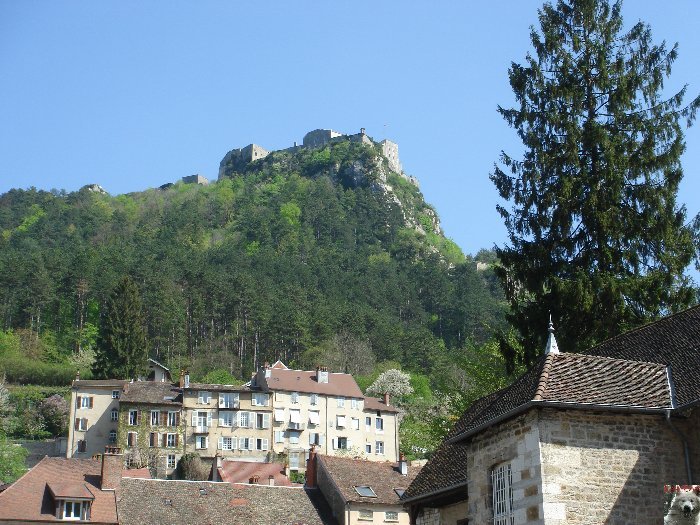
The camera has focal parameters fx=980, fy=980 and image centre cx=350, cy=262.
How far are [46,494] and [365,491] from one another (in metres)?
13.8

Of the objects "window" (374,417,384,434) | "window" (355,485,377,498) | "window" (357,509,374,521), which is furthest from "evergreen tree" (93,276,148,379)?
"window" (357,509,374,521)

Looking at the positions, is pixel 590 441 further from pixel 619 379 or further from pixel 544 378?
pixel 619 379

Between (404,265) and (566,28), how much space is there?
125 metres

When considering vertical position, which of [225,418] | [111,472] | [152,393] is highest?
[152,393]

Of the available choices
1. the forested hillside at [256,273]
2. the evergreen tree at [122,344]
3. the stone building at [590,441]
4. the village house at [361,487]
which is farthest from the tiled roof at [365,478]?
the forested hillside at [256,273]

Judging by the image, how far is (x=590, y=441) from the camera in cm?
1623

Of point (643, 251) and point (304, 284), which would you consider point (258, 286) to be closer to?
point (304, 284)

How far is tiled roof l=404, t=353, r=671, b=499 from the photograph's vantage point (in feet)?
53.5

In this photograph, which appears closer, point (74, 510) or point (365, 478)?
point (74, 510)

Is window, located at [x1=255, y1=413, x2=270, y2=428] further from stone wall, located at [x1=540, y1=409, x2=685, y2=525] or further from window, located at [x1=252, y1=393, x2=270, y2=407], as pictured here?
stone wall, located at [x1=540, y1=409, x2=685, y2=525]

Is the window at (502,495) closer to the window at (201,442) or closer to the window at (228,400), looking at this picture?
the window at (201,442)

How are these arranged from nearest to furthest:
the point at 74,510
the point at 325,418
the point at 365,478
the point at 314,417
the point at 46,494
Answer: the point at 74,510, the point at 46,494, the point at 365,478, the point at 314,417, the point at 325,418

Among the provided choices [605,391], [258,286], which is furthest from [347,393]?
[605,391]

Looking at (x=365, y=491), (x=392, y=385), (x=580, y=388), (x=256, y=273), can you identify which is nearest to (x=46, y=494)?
(x=365, y=491)
